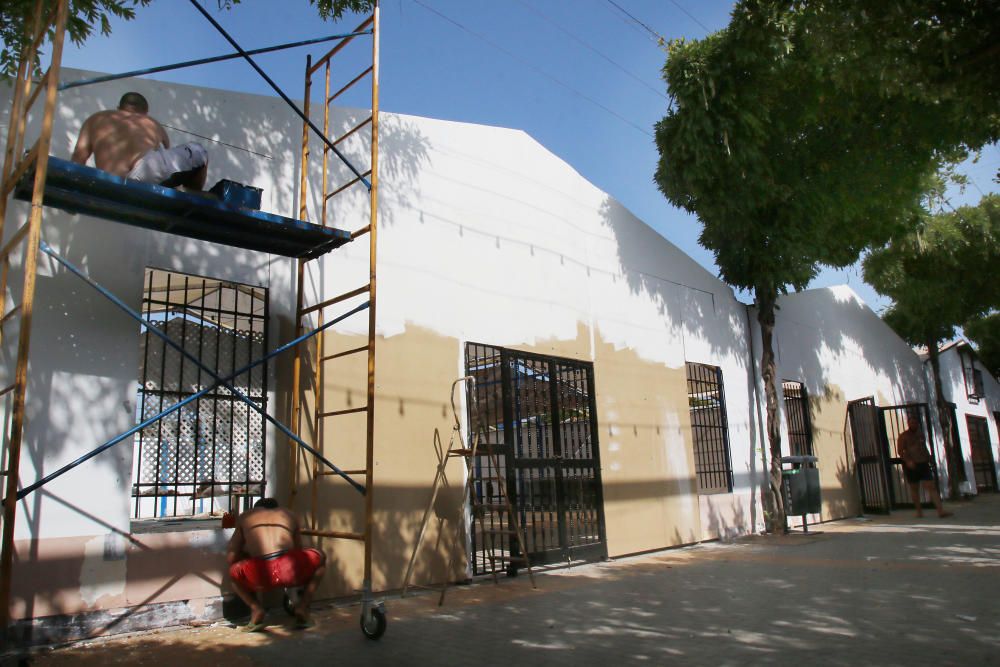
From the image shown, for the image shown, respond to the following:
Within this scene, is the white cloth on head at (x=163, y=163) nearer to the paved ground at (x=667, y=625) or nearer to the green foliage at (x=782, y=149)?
the paved ground at (x=667, y=625)

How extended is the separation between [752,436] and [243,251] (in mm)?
8832

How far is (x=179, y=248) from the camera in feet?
19.0

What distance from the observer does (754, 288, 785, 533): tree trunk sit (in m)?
11.4

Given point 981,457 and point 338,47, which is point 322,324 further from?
point 981,457

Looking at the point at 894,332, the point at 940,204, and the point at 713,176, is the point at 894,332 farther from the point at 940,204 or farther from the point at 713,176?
the point at 713,176

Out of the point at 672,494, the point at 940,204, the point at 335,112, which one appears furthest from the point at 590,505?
the point at 940,204

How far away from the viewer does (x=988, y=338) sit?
76.1ft

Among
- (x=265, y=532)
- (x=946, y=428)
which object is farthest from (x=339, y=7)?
(x=946, y=428)

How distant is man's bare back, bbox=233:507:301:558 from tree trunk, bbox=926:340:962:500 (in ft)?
58.2

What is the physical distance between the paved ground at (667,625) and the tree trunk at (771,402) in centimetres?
358

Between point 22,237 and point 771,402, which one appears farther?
point 771,402

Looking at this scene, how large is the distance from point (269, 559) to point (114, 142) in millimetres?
3014

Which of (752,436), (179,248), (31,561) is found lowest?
(31,561)

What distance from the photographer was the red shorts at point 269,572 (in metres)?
4.95
